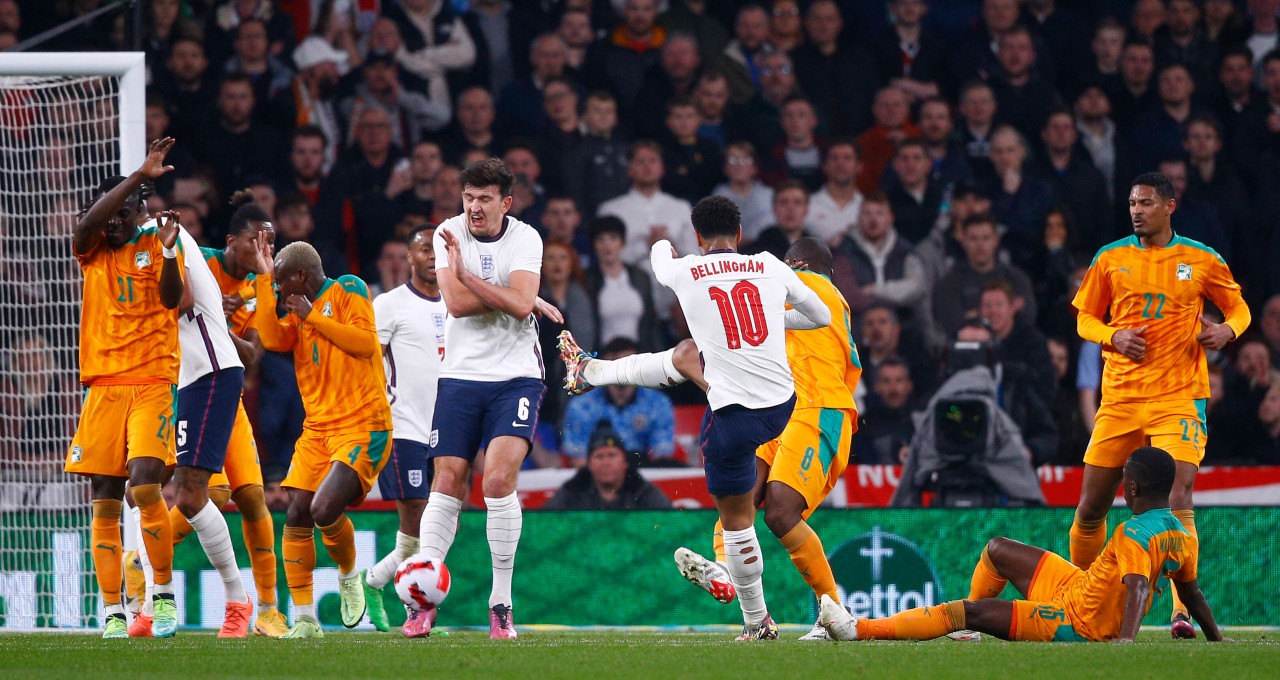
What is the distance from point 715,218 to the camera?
784 cm

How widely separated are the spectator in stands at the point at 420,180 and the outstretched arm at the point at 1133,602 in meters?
8.01

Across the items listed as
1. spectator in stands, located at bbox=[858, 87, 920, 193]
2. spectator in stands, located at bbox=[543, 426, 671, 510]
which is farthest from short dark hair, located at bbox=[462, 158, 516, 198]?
spectator in stands, located at bbox=[858, 87, 920, 193]

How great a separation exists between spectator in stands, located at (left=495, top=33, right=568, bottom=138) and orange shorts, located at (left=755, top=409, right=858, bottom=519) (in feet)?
22.1

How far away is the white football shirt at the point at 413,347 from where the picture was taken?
10.0m

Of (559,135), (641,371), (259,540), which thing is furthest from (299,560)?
(559,135)

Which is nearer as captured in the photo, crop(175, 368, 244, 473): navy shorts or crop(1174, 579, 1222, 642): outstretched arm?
crop(1174, 579, 1222, 642): outstretched arm

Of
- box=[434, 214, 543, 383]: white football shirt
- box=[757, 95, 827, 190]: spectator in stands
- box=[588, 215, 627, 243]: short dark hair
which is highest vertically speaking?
box=[757, 95, 827, 190]: spectator in stands

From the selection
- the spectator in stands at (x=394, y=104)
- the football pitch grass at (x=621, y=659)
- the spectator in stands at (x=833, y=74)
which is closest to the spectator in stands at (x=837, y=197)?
the spectator in stands at (x=833, y=74)

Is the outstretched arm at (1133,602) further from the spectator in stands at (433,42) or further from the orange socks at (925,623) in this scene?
the spectator in stands at (433,42)

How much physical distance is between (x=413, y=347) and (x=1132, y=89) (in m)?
8.11

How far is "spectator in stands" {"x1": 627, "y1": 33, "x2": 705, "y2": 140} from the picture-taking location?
14.6 metres

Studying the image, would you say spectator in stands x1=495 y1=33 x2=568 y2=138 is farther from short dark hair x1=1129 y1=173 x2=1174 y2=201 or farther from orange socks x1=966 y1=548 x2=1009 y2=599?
orange socks x1=966 y1=548 x2=1009 y2=599

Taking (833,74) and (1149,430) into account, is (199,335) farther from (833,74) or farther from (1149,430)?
(833,74)

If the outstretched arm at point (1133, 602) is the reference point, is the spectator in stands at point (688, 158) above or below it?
above
